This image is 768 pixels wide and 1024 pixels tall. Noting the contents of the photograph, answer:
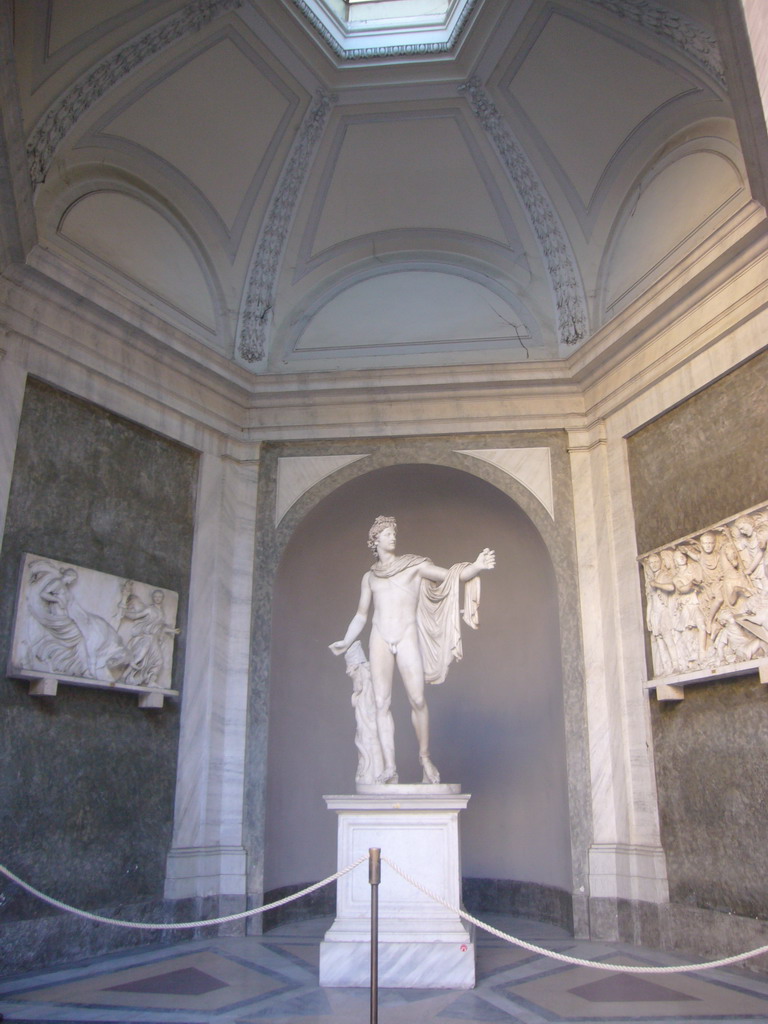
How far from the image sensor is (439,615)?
718 centimetres

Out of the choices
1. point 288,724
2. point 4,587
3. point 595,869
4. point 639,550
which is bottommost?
point 595,869

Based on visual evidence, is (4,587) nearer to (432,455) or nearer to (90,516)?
(90,516)

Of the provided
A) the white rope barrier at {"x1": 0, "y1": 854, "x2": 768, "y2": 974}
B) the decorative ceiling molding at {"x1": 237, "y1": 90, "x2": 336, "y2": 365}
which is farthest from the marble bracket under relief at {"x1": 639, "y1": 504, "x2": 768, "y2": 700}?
the decorative ceiling molding at {"x1": 237, "y1": 90, "x2": 336, "y2": 365}

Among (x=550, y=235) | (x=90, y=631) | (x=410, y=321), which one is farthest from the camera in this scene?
(x=410, y=321)

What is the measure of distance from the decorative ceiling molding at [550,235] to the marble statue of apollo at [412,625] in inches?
133

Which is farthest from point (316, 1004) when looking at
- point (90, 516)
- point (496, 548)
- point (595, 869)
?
point (496, 548)

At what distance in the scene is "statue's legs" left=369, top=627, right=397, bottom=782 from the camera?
22.4 feet

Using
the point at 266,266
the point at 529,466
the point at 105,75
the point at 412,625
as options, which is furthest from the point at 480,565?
the point at 105,75

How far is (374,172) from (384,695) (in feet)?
18.4

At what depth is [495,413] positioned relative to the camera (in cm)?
915

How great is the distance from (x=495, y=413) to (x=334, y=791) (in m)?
4.36

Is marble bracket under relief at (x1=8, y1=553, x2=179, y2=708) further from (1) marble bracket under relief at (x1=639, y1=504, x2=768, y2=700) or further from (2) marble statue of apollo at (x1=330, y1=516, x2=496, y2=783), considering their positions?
(1) marble bracket under relief at (x1=639, y1=504, x2=768, y2=700)

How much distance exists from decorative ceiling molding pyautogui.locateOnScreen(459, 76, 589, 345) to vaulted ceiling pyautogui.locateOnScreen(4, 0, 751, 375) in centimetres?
2

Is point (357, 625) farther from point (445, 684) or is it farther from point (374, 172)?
point (374, 172)
